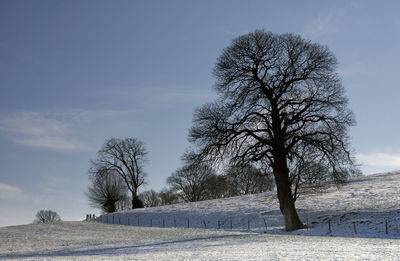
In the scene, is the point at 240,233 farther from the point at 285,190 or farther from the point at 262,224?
the point at 262,224

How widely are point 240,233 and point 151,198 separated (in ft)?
238

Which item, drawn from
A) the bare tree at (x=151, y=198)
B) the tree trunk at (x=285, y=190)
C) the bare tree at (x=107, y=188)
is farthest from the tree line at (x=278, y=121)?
the bare tree at (x=151, y=198)

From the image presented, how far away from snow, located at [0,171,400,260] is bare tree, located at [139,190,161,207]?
41.1 metres

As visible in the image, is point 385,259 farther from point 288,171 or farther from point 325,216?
point 325,216

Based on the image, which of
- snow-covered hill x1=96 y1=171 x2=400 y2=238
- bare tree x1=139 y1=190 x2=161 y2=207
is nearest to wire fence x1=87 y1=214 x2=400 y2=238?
snow-covered hill x1=96 y1=171 x2=400 y2=238

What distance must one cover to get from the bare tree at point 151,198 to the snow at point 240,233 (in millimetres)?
41101

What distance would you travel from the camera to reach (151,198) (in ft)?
331

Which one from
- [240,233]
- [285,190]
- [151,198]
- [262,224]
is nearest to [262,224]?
[262,224]

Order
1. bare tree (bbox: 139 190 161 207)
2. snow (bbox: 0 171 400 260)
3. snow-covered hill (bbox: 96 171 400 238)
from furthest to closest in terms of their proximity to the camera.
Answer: bare tree (bbox: 139 190 161 207)
snow-covered hill (bbox: 96 171 400 238)
snow (bbox: 0 171 400 260)

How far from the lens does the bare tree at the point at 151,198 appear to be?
3885 inches

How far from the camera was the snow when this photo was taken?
17609 millimetres

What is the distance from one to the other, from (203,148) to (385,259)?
17309 millimetres

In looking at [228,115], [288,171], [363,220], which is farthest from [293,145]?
[363,220]

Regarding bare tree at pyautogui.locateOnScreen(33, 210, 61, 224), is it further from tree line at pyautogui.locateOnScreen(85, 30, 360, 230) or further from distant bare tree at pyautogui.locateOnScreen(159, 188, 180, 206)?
tree line at pyautogui.locateOnScreen(85, 30, 360, 230)
